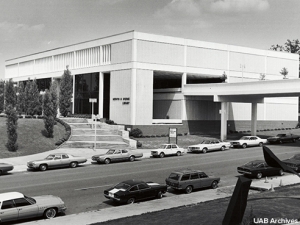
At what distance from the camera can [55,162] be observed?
30656 mm

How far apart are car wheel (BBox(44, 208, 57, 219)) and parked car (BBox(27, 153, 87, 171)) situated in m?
13.5

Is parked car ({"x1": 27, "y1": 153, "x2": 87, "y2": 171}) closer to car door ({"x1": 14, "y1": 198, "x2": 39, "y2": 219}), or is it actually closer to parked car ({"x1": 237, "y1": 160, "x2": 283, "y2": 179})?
car door ({"x1": 14, "y1": 198, "x2": 39, "y2": 219})

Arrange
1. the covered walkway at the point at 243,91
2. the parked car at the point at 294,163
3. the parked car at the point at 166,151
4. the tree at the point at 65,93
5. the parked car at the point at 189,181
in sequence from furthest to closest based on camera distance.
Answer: the tree at the point at 65,93
the covered walkway at the point at 243,91
the parked car at the point at 166,151
the parked car at the point at 294,163
the parked car at the point at 189,181

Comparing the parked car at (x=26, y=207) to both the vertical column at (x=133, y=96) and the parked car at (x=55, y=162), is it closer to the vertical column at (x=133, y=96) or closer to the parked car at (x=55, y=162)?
the parked car at (x=55, y=162)

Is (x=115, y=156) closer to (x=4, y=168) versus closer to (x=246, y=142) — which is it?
(x=4, y=168)

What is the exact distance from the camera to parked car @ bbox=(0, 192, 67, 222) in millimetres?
15977

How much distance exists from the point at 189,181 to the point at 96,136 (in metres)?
27.4

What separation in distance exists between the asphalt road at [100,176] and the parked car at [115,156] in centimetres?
66

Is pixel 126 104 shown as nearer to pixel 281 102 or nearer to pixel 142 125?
pixel 142 125

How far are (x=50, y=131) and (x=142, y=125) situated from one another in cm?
1397

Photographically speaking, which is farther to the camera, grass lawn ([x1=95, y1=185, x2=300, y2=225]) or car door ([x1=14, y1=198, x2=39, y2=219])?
car door ([x1=14, y1=198, x2=39, y2=219])

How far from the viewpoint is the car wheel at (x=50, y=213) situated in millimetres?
16781

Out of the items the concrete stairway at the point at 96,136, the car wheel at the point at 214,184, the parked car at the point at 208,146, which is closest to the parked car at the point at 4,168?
the concrete stairway at the point at 96,136

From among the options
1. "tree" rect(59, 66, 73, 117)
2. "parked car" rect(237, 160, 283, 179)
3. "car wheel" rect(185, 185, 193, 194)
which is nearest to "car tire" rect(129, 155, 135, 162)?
"parked car" rect(237, 160, 283, 179)
